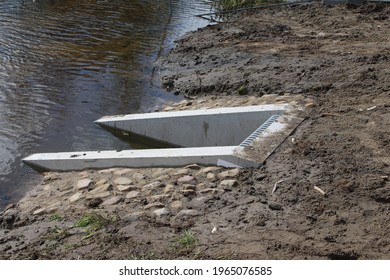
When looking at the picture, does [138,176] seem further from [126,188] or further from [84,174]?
[84,174]

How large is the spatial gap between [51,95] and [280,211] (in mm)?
6474

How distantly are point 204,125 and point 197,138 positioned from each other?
26 cm

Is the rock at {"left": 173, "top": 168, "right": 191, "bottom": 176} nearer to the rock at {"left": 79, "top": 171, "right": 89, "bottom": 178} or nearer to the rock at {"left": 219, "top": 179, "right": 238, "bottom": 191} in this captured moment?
the rock at {"left": 219, "top": 179, "right": 238, "bottom": 191}

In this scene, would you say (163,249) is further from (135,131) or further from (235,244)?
(135,131)

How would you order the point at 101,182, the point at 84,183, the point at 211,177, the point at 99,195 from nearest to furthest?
1. the point at 211,177
2. the point at 99,195
3. the point at 101,182
4. the point at 84,183

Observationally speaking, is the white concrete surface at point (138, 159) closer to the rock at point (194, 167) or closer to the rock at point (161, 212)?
the rock at point (194, 167)

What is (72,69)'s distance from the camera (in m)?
11.9

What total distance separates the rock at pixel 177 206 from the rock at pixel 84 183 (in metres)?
1.50

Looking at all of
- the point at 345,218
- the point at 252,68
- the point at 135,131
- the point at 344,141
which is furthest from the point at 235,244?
the point at 252,68

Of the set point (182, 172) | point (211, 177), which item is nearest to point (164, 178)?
point (182, 172)

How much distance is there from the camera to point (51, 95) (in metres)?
10.3

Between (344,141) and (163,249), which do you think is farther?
(344,141)

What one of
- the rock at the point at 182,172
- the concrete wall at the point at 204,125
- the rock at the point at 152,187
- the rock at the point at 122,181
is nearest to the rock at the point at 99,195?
the rock at the point at 122,181

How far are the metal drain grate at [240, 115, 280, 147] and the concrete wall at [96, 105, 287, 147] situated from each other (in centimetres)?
26
